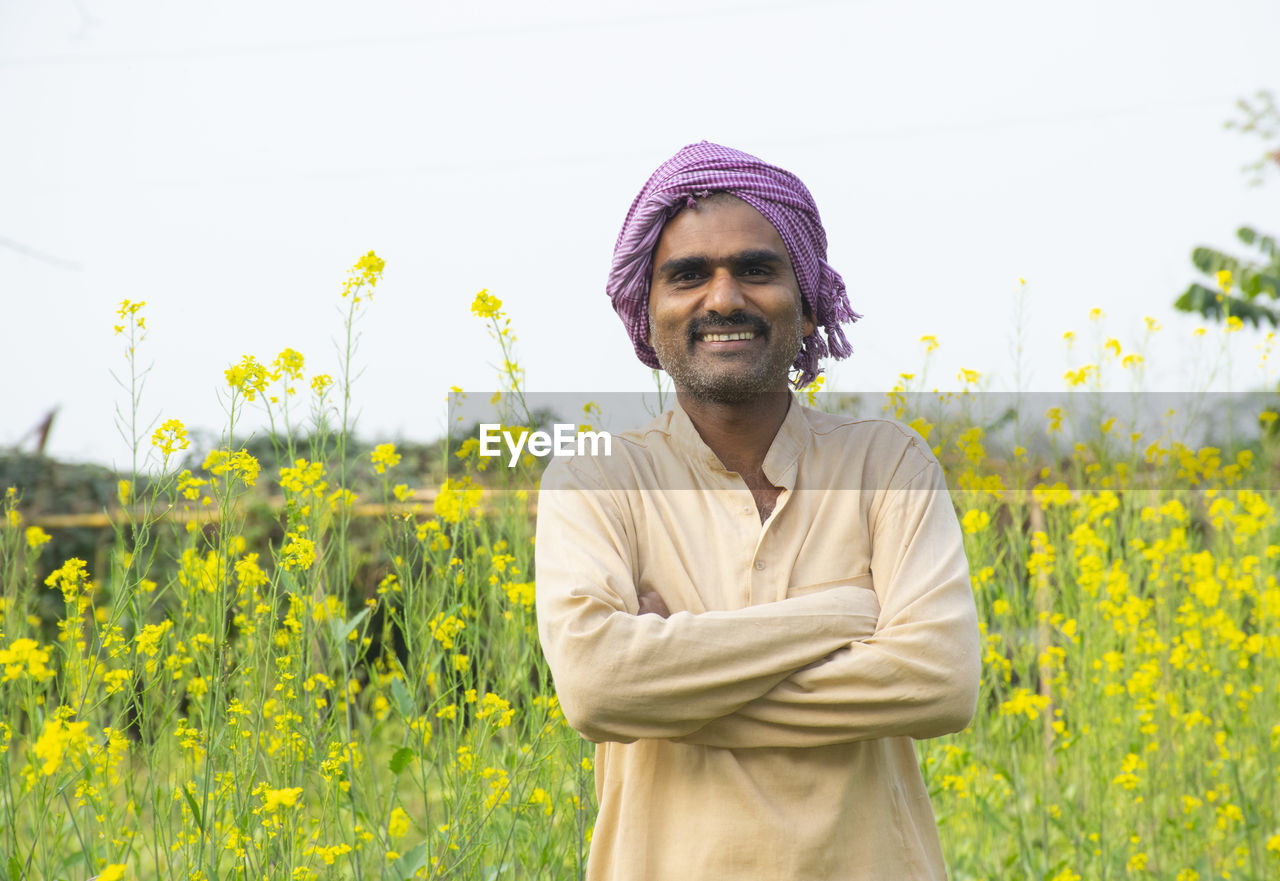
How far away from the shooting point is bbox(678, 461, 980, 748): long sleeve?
143 cm

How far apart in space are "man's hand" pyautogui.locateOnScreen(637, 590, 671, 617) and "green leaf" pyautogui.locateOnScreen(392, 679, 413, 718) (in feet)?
2.92

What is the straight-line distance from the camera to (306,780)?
250 cm

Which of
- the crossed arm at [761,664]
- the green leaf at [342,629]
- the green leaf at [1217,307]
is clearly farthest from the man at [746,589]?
the green leaf at [1217,307]

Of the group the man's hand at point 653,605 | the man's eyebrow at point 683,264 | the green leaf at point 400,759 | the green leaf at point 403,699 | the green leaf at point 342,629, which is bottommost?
the green leaf at point 400,759

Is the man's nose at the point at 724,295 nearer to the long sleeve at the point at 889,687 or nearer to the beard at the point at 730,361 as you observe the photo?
the beard at the point at 730,361

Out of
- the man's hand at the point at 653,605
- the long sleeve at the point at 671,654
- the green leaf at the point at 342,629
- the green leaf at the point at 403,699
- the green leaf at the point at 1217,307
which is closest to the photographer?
the long sleeve at the point at 671,654

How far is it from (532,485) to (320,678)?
2.39 ft

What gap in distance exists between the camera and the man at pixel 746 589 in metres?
1.43

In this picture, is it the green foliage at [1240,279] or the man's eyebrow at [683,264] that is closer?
the man's eyebrow at [683,264]

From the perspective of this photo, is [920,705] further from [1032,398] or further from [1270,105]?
[1270,105]

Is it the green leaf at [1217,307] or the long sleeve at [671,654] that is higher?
the green leaf at [1217,307]

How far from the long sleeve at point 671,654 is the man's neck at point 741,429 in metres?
0.30

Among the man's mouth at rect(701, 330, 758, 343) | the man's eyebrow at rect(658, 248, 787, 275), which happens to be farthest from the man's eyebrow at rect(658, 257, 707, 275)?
the man's mouth at rect(701, 330, 758, 343)

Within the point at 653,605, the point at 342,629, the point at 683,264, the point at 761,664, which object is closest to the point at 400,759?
the point at 342,629
